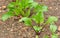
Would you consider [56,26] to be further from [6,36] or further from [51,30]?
[6,36]

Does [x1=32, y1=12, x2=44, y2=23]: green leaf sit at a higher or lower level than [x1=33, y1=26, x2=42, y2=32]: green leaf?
higher

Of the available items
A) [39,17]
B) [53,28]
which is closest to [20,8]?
[39,17]

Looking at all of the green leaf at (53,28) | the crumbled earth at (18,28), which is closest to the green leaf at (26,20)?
the crumbled earth at (18,28)

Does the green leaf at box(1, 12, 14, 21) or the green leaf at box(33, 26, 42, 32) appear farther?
the green leaf at box(1, 12, 14, 21)

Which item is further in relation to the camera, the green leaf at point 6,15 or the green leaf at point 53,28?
the green leaf at point 6,15

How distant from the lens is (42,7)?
2186mm

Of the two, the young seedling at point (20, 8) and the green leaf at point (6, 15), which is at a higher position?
the young seedling at point (20, 8)

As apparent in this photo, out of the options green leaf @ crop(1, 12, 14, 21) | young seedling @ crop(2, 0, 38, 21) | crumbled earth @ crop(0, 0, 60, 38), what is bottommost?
crumbled earth @ crop(0, 0, 60, 38)

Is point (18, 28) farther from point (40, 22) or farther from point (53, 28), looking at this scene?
point (53, 28)

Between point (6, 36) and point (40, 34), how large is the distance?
364 mm

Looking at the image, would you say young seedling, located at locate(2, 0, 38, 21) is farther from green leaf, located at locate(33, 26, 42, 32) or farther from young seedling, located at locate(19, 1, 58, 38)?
green leaf, located at locate(33, 26, 42, 32)

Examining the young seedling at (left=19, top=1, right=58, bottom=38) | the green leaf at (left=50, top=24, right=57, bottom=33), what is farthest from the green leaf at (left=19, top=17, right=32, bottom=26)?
the green leaf at (left=50, top=24, right=57, bottom=33)

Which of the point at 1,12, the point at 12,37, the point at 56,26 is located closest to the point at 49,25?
the point at 56,26

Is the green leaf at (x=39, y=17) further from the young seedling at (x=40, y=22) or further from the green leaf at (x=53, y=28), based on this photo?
the green leaf at (x=53, y=28)
